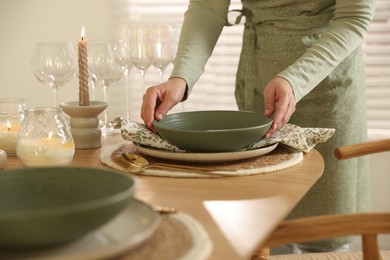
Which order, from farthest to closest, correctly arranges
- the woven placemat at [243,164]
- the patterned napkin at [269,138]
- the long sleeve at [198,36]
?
the long sleeve at [198,36], the patterned napkin at [269,138], the woven placemat at [243,164]

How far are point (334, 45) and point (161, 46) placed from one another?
50 centimetres

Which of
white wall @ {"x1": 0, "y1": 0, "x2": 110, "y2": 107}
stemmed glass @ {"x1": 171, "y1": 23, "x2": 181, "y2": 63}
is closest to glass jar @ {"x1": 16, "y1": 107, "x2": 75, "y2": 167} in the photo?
stemmed glass @ {"x1": 171, "y1": 23, "x2": 181, "y2": 63}

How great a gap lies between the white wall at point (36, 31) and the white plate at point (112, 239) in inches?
91.0

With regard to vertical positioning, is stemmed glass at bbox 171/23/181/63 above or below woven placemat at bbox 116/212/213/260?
above

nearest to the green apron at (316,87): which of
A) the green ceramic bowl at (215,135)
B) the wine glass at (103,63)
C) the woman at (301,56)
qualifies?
the woman at (301,56)

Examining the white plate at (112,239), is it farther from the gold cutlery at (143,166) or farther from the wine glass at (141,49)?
the wine glass at (141,49)

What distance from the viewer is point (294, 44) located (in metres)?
1.84

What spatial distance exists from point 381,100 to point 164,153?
1612 mm

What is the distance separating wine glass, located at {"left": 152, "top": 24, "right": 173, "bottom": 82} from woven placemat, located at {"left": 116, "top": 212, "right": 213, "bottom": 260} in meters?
1.02

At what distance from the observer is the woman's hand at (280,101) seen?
4.30 feet

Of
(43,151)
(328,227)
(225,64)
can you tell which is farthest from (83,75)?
(225,64)

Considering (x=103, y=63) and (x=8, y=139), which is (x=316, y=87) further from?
(x=8, y=139)

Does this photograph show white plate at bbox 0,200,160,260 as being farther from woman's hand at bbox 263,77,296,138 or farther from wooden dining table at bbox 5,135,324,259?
woman's hand at bbox 263,77,296,138

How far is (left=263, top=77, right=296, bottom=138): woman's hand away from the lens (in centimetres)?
131
